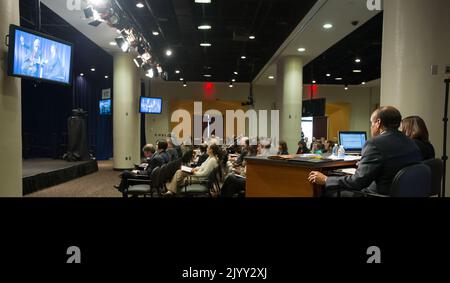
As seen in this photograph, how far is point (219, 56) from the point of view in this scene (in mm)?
10359

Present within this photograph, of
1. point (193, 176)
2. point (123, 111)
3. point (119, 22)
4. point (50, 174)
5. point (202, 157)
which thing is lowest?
point (50, 174)

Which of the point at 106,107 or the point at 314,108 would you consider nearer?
the point at 106,107

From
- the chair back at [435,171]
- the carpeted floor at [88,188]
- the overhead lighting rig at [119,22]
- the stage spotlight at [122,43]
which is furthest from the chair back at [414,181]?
the stage spotlight at [122,43]

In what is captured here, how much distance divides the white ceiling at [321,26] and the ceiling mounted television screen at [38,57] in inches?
161

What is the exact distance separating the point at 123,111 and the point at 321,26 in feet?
18.0

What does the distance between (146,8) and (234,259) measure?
6.85 metres

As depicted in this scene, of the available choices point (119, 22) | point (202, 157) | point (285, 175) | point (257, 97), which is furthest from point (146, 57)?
point (257, 97)

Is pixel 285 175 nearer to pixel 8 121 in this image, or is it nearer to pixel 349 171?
pixel 349 171

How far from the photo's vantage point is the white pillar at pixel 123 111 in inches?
364

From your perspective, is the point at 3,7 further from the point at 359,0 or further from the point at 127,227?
the point at 359,0

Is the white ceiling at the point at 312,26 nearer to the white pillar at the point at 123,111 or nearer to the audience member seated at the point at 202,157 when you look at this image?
the white pillar at the point at 123,111

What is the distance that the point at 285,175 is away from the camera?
2.38m

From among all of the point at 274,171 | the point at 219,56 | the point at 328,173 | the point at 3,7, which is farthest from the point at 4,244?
the point at 219,56

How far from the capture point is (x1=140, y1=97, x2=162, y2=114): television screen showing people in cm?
995
